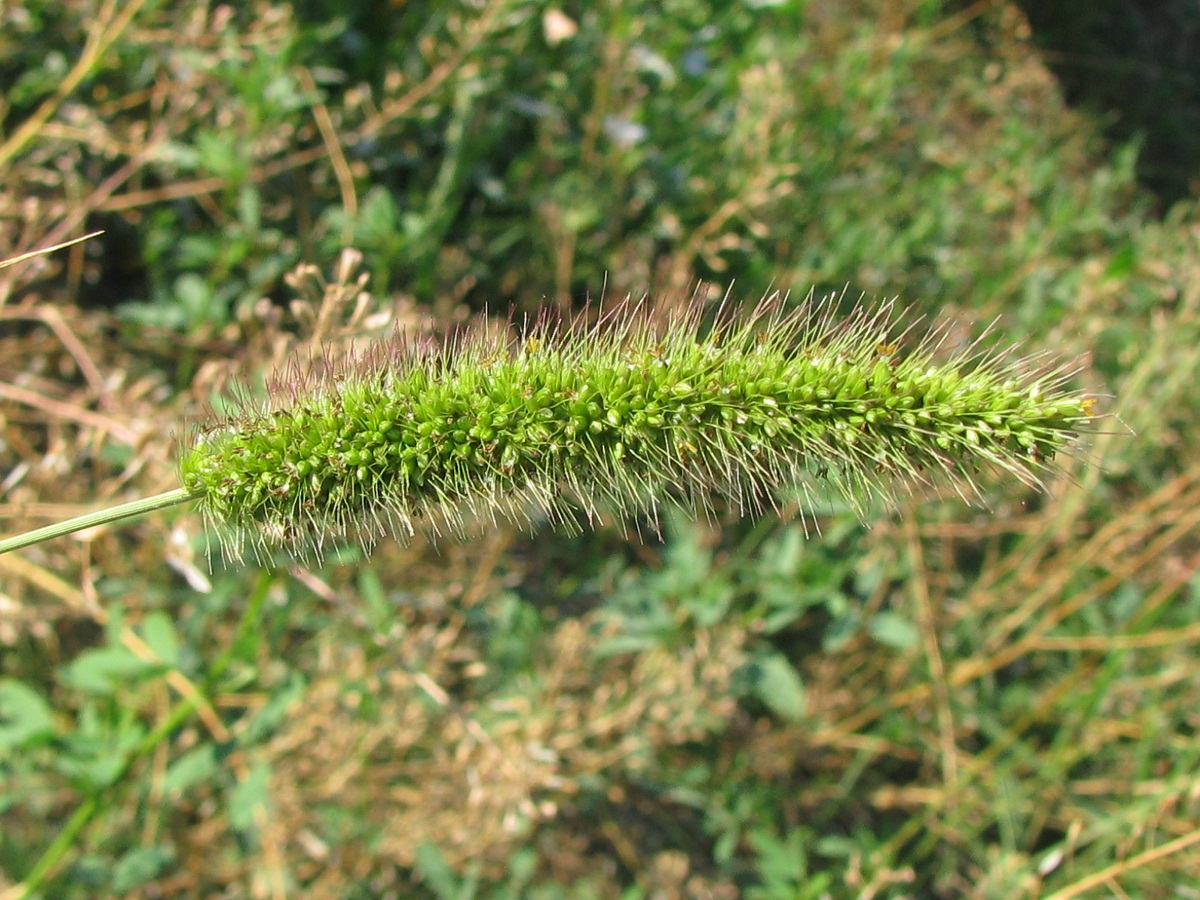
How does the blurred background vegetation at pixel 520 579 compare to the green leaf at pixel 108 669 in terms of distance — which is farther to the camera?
the blurred background vegetation at pixel 520 579

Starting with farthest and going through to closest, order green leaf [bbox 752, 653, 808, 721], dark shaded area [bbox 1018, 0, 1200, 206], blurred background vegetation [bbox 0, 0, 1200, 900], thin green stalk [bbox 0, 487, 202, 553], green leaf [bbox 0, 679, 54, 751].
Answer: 1. dark shaded area [bbox 1018, 0, 1200, 206]
2. green leaf [bbox 752, 653, 808, 721]
3. blurred background vegetation [bbox 0, 0, 1200, 900]
4. green leaf [bbox 0, 679, 54, 751]
5. thin green stalk [bbox 0, 487, 202, 553]

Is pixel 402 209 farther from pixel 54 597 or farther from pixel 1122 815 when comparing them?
pixel 1122 815

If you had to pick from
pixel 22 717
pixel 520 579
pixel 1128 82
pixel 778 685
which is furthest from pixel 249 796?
pixel 1128 82

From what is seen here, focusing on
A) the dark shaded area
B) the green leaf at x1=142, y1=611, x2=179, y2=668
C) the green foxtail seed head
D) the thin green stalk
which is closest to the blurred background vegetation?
the green leaf at x1=142, y1=611, x2=179, y2=668

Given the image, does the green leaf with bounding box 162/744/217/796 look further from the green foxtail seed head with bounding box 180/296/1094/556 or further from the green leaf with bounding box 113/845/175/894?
the green foxtail seed head with bounding box 180/296/1094/556

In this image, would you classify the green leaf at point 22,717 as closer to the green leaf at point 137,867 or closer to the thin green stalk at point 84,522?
the green leaf at point 137,867

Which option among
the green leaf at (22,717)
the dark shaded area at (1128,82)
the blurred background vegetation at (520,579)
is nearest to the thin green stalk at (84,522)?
the blurred background vegetation at (520,579)

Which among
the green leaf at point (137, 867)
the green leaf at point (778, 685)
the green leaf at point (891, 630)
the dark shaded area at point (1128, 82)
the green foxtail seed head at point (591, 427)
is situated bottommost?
the green leaf at point (137, 867)
